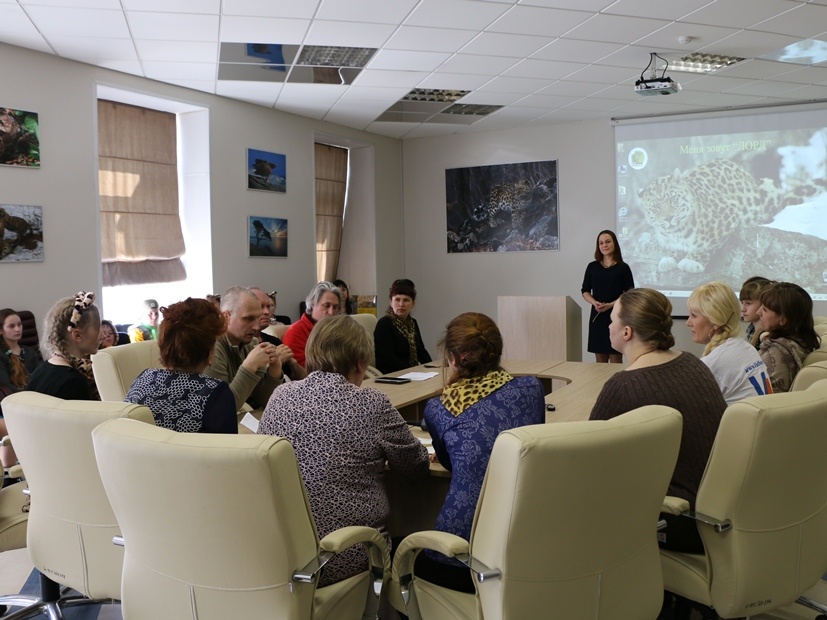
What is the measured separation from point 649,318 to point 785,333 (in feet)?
5.43

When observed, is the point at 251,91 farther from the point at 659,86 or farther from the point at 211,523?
the point at 211,523

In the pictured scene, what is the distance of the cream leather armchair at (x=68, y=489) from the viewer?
88.4 inches

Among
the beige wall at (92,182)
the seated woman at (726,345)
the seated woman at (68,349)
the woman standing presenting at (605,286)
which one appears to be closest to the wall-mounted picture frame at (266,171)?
the beige wall at (92,182)

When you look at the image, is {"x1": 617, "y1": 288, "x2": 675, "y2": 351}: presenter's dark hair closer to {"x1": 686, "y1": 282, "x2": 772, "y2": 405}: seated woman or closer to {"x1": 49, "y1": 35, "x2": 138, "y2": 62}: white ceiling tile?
{"x1": 686, "y1": 282, "x2": 772, "y2": 405}: seated woman

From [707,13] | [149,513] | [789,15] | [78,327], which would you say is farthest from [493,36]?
[149,513]

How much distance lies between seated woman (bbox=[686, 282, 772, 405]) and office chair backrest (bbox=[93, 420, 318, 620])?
204 cm

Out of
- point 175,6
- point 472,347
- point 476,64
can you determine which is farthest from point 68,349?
point 476,64

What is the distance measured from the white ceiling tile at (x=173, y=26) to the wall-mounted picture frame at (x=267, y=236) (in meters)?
2.82

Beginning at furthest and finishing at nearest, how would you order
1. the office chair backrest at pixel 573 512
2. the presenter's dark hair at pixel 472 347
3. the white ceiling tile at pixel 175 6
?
the white ceiling tile at pixel 175 6 < the presenter's dark hair at pixel 472 347 < the office chair backrest at pixel 573 512

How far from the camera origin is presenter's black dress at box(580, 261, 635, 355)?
7.70 metres

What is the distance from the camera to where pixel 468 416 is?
7.52 ft

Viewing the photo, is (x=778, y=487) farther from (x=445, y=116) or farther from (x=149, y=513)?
(x=445, y=116)

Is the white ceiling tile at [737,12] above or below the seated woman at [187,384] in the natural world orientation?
above

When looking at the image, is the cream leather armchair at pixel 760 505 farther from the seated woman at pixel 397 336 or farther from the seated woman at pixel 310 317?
the seated woman at pixel 397 336
